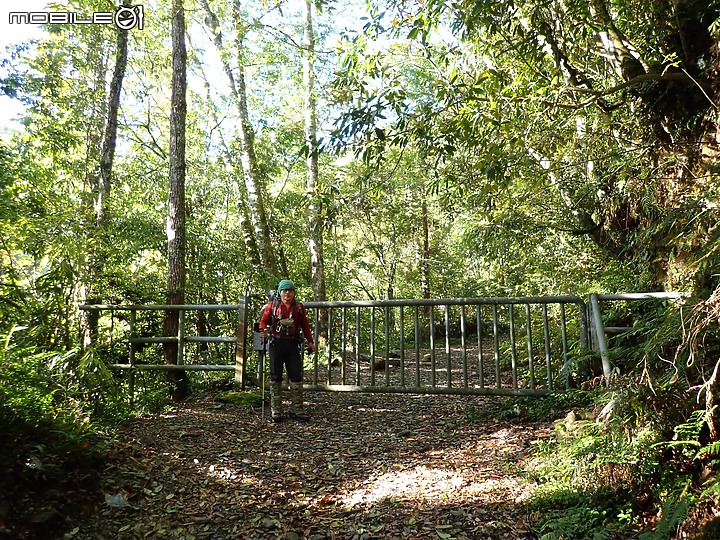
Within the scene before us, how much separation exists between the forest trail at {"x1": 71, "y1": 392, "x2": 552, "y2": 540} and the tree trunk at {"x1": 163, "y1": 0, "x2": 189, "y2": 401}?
99cm

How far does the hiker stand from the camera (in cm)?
586

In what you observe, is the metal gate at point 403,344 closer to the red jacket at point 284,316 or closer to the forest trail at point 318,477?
the red jacket at point 284,316

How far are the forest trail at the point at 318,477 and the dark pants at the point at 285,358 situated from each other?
23.7 inches

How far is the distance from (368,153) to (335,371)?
641 cm

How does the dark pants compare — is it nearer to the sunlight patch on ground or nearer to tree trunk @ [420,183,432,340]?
the sunlight patch on ground

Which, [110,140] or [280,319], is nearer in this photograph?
[280,319]

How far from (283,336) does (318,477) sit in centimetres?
211

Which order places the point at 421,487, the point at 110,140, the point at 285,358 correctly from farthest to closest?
the point at 110,140 < the point at 285,358 < the point at 421,487

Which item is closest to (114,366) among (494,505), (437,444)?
(437,444)

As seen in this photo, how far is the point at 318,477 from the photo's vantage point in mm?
4230

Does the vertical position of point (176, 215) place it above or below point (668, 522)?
above

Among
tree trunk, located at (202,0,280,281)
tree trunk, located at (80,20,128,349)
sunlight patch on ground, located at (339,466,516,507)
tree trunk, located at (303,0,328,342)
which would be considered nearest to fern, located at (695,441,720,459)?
sunlight patch on ground, located at (339,466,516,507)

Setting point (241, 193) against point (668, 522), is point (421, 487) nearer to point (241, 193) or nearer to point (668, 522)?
point (668, 522)

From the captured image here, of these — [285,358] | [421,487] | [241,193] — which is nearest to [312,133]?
[241,193]
